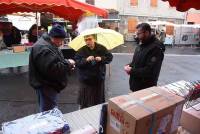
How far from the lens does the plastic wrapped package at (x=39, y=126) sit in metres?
1.69

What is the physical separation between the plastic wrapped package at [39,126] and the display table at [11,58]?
602cm

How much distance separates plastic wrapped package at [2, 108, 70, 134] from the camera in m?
1.69

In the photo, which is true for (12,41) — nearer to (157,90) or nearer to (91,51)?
(91,51)

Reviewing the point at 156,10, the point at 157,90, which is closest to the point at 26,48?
the point at 157,90

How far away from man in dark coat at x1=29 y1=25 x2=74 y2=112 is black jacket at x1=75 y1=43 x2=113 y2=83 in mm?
537

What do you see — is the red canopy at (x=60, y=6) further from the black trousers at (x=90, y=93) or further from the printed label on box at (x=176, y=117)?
the printed label on box at (x=176, y=117)

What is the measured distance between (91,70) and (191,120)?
2.20 meters

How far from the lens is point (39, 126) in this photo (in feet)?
5.68

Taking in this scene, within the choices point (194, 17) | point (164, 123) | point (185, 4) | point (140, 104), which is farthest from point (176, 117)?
point (194, 17)

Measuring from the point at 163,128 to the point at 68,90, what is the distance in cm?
533

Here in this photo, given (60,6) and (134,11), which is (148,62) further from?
(134,11)

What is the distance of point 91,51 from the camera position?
4047 mm

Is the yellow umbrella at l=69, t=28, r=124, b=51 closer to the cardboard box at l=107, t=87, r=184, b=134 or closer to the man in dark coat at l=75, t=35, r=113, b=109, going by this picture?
the man in dark coat at l=75, t=35, r=113, b=109

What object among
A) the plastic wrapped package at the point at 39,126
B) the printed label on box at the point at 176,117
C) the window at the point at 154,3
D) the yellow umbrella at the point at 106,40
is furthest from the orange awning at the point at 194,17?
the plastic wrapped package at the point at 39,126
